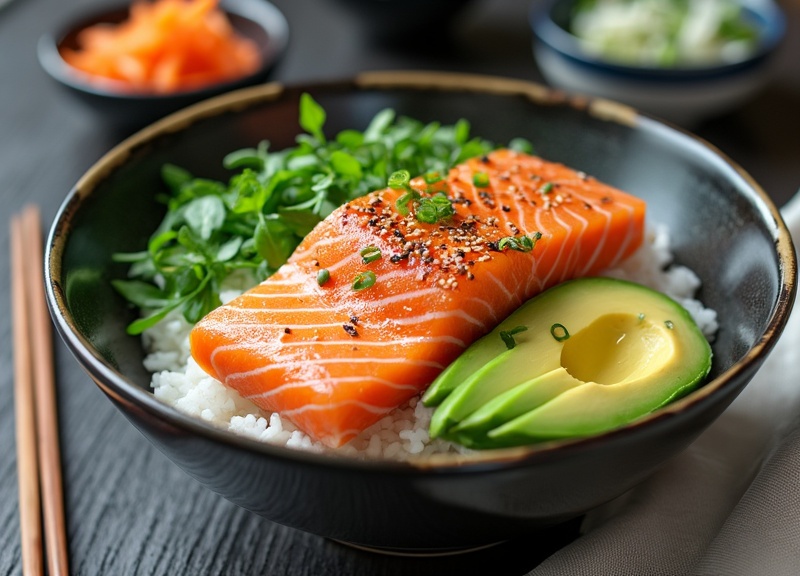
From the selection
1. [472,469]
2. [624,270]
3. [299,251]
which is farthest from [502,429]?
[624,270]

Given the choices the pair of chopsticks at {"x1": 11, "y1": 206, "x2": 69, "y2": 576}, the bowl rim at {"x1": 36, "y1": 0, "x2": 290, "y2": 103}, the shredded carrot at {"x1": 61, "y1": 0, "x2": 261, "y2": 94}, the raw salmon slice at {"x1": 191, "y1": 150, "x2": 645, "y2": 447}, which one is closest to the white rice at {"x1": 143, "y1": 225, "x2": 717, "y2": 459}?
the raw salmon slice at {"x1": 191, "y1": 150, "x2": 645, "y2": 447}

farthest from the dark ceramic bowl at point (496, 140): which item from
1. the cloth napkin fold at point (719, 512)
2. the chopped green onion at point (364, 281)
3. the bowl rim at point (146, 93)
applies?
the bowl rim at point (146, 93)

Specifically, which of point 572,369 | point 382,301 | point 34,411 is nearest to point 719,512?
point 572,369

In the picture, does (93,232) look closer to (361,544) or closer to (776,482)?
(361,544)

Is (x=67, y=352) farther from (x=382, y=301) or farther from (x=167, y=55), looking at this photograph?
(x=167, y=55)

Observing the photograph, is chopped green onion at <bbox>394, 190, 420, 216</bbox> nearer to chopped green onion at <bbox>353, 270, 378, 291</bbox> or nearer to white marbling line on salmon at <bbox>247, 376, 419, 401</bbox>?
chopped green onion at <bbox>353, 270, 378, 291</bbox>

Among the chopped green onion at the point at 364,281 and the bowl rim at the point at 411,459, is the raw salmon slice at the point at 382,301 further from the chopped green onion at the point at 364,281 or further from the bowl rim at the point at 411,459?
the bowl rim at the point at 411,459
